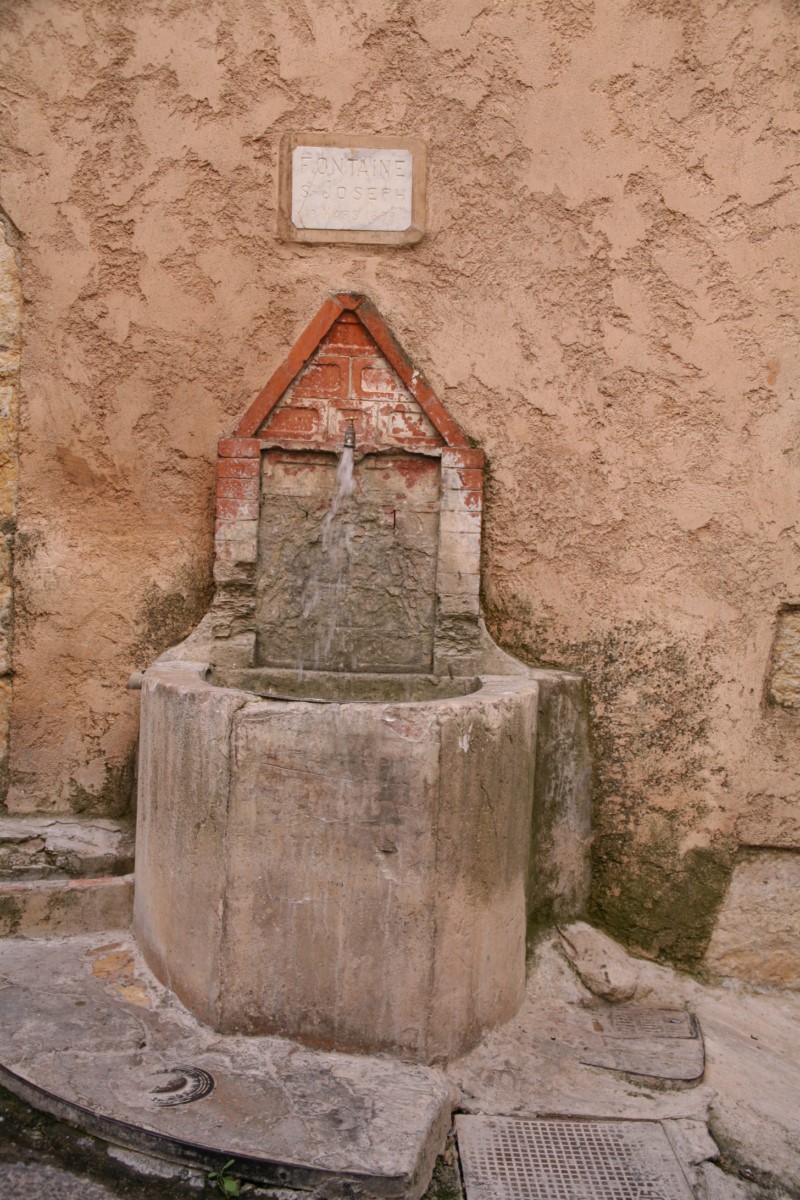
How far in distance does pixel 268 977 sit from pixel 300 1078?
0.84 ft

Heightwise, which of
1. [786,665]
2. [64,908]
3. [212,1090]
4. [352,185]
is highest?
[352,185]

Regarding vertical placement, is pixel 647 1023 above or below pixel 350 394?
below

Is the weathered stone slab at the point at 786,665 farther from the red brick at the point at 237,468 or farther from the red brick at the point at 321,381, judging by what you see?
the red brick at the point at 237,468

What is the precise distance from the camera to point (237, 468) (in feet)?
11.6

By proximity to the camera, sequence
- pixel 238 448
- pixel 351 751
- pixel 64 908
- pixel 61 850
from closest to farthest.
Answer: pixel 351 751 < pixel 64 908 < pixel 61 850 < pixel 238 448

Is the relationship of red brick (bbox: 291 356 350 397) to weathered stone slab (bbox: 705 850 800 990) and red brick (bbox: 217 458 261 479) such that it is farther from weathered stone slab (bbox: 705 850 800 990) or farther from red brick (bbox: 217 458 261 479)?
weathered stone slab (bbox: 705 850 800 990)

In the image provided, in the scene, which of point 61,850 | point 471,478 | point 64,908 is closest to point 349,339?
point 471,478

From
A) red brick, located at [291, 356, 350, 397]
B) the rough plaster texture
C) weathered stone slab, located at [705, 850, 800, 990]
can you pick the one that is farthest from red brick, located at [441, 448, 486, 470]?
weathered stone slab, located at [705, 850, 800, 990]

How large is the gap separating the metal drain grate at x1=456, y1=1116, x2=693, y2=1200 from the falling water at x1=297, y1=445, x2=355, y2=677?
1.57m

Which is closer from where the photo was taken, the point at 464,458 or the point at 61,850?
the point at 61,850

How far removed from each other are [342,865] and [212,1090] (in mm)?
579

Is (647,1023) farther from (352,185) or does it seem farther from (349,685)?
(352,185)

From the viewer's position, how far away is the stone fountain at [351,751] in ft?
8.63

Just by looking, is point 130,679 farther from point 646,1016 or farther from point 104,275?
point 646,1016
